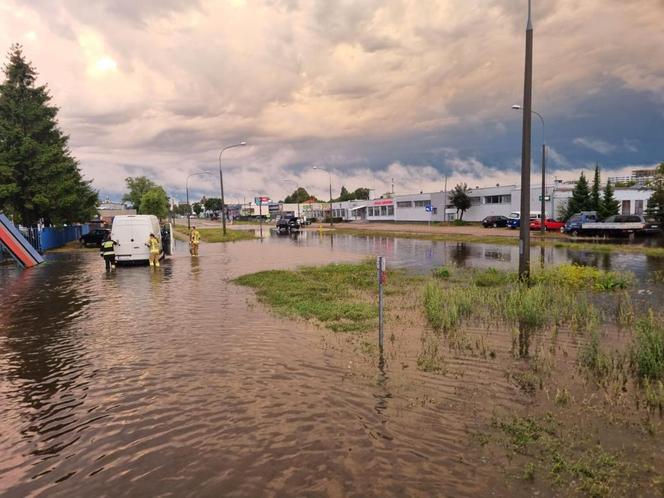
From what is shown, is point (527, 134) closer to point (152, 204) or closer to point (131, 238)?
point (131, 238)

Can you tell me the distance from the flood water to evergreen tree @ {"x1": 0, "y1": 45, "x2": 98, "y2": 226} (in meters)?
27.4

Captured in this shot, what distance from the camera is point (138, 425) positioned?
17.3ft

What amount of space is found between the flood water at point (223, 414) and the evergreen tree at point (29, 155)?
27.4m

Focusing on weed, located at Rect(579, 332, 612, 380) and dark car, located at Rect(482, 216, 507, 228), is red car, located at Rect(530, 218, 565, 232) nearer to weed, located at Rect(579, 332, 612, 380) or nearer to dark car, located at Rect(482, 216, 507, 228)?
dark car, located at Rect(482, 216, 507, 228)

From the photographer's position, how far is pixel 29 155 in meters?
33.9

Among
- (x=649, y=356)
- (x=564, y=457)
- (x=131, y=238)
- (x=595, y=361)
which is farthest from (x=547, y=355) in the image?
(x=131, y=238)

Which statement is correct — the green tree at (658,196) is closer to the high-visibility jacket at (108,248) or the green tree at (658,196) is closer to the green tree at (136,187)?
the high-visibility jacket at (108,248)

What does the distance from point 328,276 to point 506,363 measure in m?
10.1

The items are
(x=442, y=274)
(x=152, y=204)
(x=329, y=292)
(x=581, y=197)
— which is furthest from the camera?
(x=152, y=204)

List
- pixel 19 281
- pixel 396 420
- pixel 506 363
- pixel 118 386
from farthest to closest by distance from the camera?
1. pixel 19 281
2. pixel 506 363
3. pixel 118 386
4. pixel 396 420

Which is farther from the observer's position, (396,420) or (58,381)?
(58,381)

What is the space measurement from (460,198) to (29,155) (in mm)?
52865

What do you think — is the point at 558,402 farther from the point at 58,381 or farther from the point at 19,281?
the point at 19,281

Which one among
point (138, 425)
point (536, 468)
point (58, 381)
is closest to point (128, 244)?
point (58, 381)
